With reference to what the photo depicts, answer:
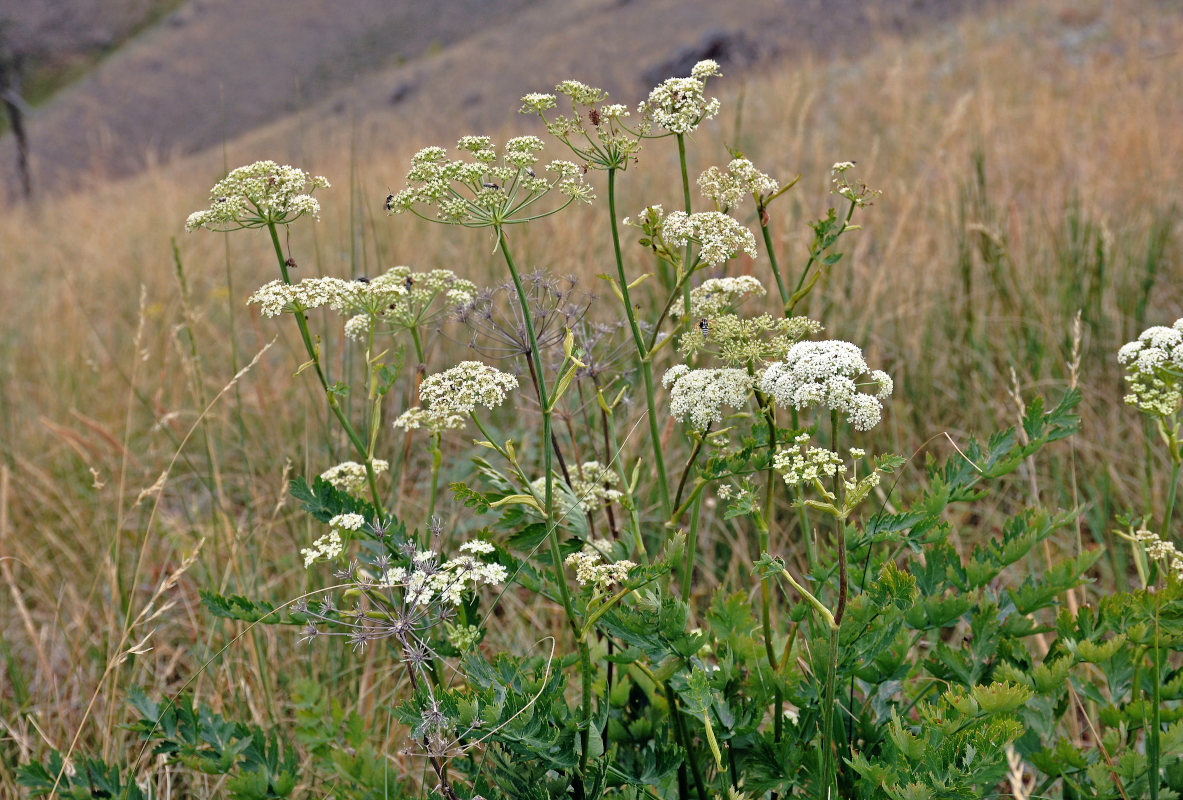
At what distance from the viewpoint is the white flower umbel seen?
133cm

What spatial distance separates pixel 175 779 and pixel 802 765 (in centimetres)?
189

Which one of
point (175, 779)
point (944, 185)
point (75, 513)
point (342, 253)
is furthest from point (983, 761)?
point (342, 253)

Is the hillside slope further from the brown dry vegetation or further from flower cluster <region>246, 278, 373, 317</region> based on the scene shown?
flower cluster <region>246, 278, 373, 317</region>

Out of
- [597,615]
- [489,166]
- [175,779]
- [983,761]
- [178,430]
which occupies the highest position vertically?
[489,166]

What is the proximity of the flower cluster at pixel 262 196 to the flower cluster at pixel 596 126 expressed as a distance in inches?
17.6

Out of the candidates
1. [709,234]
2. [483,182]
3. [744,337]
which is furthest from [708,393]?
[483,182]

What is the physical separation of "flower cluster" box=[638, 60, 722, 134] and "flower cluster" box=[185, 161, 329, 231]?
24.8 inches

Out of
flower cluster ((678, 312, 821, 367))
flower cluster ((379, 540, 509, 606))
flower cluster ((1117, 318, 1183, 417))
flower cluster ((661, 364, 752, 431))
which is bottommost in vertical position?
flower cluster ((379, 540, 509, 606))

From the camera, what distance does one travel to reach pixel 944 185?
552 centimetres

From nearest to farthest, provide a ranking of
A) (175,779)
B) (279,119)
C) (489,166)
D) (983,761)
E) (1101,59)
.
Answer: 1. (983,761)
2. (489,166)
3. (175,779)
4. (1101,59)
5. (279,119)

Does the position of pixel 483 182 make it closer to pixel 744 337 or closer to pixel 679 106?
pixel 679 106

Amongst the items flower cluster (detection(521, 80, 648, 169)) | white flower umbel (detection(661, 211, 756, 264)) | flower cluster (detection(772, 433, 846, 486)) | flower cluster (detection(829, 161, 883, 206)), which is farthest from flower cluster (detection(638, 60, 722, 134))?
flower cluster (detection(772, 433, 846, 486))

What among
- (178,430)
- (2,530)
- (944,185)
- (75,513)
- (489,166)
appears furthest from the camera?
(944,185)

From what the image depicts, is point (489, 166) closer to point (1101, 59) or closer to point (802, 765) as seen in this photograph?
point (802, 765)
